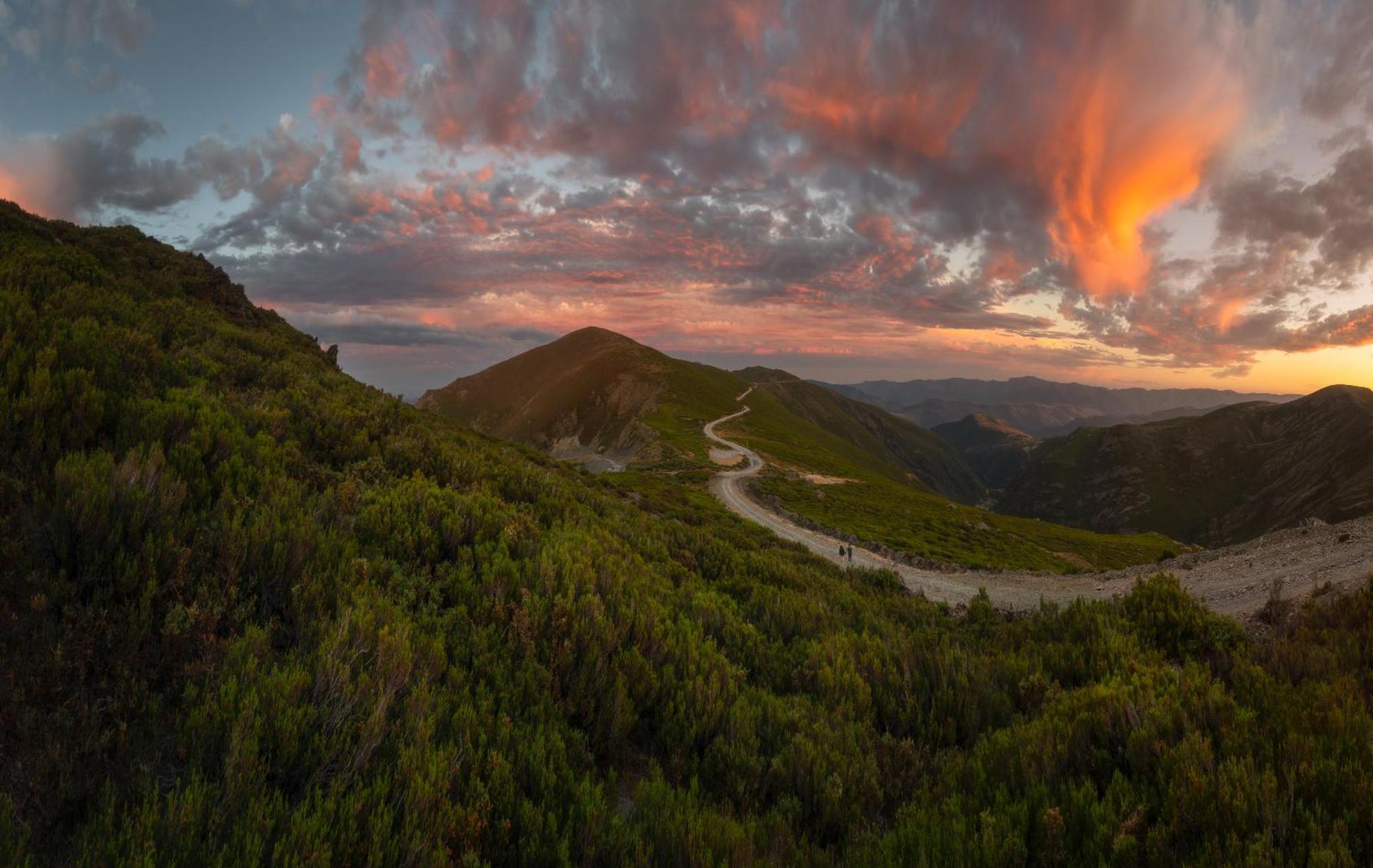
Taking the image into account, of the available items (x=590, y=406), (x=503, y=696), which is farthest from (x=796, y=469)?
(x=590, y=406)

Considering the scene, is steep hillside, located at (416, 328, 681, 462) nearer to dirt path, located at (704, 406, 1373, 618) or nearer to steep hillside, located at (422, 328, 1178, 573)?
steep hillside, located at (422, 328, 1178, 573)

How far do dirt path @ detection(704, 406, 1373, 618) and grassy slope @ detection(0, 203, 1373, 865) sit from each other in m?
4.97

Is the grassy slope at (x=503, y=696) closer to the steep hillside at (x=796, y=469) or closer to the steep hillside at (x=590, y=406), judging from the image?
the steep hillside at (x=796, y=469)

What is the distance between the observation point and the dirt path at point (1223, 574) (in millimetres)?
16375

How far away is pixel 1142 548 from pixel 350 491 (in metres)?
114

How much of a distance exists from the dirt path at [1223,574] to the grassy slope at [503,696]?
497 centimetres

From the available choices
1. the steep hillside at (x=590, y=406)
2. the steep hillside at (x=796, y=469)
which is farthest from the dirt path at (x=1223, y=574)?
the steep hillside at (x=590, y=406)

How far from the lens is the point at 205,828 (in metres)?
2.90

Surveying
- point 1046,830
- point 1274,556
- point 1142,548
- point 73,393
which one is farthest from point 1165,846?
point 1142,548

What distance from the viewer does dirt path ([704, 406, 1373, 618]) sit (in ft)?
53.7

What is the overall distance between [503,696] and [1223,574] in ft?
95.9

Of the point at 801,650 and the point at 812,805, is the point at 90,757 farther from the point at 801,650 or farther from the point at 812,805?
the point at 801,650

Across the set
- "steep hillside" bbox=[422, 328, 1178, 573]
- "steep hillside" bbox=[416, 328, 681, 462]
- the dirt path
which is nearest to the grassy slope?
the dirt path

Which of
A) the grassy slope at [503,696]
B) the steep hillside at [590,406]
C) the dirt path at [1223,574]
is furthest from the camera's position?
the steep hillside at [590,406]
